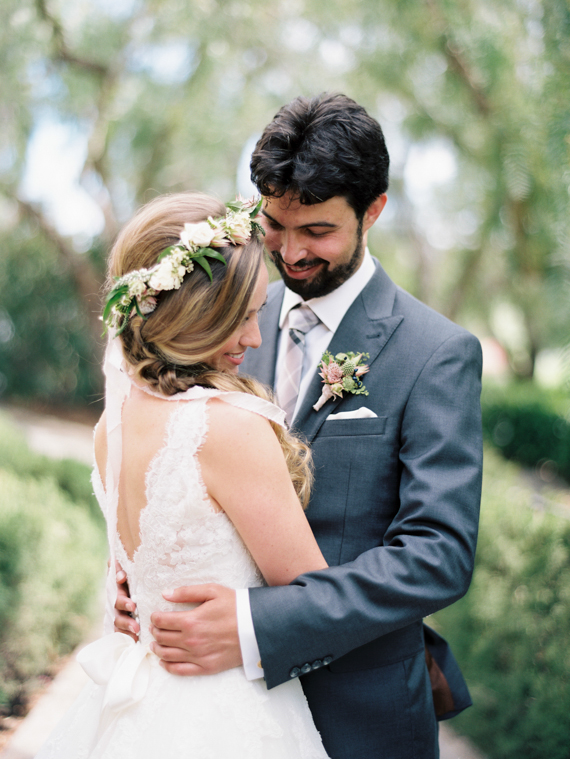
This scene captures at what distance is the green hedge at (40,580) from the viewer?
11.3 ft

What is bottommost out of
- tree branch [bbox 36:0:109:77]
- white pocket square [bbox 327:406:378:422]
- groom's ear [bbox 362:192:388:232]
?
white pocket square [bbox 327:406:378:422]

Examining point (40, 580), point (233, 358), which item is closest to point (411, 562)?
point (233, 358)

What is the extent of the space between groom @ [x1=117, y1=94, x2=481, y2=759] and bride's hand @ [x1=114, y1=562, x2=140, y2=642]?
16 millimetres

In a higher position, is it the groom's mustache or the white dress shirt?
the groom's mustache

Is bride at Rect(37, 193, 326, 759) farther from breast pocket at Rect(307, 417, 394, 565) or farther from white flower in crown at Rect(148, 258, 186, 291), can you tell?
breast pocket at Rect(307, 417, 394, 565)

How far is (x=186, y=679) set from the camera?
58.2 inches

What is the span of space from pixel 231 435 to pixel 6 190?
22.8 feet

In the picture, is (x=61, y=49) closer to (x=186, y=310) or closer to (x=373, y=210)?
(x=373, y=210)

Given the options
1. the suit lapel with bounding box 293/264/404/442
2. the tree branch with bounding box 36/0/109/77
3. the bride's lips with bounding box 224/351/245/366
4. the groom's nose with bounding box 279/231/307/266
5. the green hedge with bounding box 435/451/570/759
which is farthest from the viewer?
the tree branch with bounding box 36/0/109/77

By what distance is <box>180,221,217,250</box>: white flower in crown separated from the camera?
4.67 feet

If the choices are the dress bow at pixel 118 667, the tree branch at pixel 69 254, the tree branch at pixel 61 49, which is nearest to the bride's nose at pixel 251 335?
the dress bow at pixel 118 667

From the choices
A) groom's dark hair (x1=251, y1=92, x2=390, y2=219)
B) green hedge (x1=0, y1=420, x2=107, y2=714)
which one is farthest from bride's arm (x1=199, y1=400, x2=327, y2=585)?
green hedge (x1=0, y1=420, x2=107, y2=714)

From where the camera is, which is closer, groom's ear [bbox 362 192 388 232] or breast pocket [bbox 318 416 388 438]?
breast pocket [bbox 318 416 388 438]

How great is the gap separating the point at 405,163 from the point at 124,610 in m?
7.90
